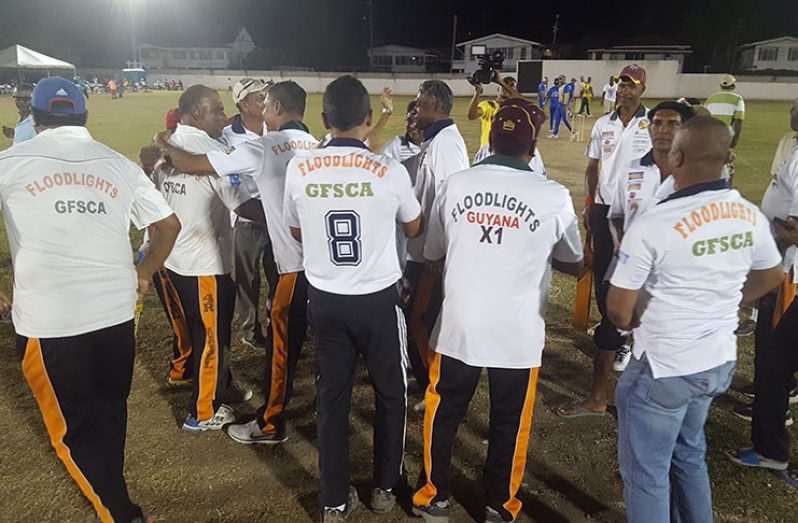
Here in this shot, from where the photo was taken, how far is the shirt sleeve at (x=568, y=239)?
276 cm

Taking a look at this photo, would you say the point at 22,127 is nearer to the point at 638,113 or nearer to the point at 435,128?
the point at 435,128

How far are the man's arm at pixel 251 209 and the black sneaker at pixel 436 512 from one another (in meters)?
2.21

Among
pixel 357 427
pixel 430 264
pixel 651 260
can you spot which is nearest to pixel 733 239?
pixel 651 260

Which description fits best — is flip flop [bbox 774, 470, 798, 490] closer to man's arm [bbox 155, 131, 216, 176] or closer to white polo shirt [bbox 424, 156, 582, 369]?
white polo shirt [bbox 424, 156, 582, 369]

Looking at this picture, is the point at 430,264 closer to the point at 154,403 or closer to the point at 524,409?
the point at 524,409

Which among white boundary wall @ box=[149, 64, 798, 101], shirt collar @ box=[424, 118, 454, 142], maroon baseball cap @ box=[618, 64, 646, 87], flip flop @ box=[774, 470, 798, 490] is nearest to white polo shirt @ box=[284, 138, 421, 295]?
shirt collar @ box=[424, 118, 454, 142]

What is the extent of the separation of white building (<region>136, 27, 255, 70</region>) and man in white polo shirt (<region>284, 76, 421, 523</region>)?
303 ft

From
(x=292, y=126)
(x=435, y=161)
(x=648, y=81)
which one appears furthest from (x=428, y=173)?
(x=648, y=81)

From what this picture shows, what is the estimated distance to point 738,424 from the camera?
13.8 ft

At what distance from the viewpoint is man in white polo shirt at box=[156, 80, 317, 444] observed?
134 inches

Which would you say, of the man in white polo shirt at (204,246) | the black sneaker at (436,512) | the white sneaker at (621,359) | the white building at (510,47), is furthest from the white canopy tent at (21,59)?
the white building at (510,47)

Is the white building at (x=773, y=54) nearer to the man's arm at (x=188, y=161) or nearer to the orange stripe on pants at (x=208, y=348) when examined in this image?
the orange stripe on pants at (x=208, y=348)

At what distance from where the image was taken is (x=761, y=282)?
262cm

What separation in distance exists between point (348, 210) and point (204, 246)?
1473mm
